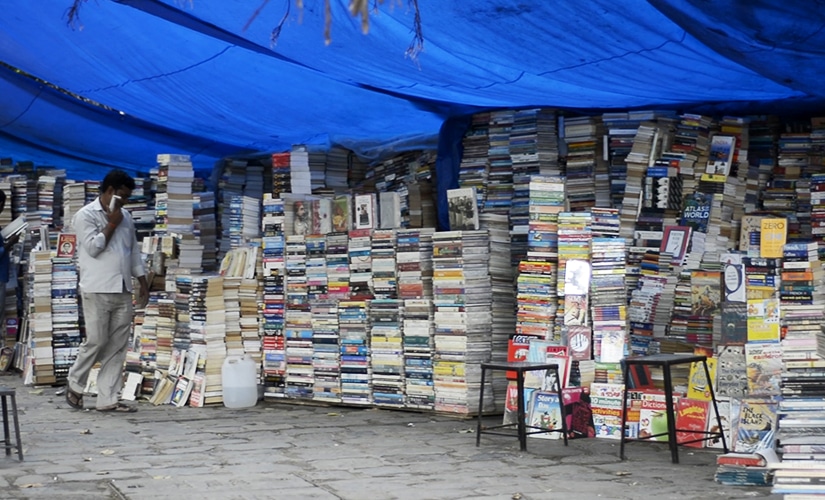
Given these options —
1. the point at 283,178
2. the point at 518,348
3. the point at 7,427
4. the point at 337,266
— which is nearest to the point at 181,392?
the point at 337,266

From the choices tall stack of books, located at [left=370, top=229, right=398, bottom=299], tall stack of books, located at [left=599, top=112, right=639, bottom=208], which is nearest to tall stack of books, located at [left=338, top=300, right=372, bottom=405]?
tall stack of books, located at [left=370, top=229, right=398, bottom=299]

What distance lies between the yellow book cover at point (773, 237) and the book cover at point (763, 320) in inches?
9.4

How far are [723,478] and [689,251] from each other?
291 cm

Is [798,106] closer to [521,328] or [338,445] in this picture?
[521,328]

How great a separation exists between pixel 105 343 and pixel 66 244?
6.86ft

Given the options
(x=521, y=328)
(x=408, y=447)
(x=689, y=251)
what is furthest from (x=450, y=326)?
(x=689, y=251)

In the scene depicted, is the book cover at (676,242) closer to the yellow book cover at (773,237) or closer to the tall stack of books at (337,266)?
the yellow book cover at (773,237)

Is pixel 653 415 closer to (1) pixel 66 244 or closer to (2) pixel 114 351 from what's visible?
(2) pixel 114 351

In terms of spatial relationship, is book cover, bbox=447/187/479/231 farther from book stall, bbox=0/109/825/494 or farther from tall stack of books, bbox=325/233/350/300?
tall stack of books, bbox=325/233/350/300

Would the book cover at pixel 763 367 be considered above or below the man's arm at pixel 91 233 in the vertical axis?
below

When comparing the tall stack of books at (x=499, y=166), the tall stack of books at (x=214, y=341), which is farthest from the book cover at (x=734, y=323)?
the tall stack of books at (x=214, y=341)

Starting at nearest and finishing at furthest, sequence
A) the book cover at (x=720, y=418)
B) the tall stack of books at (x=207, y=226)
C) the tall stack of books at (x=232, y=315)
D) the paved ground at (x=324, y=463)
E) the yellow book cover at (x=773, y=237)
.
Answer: the paved ground at (x=324, y=463), the yellow book cover at (x=773, y=237), the book cover at (x=720, y=418), the tall stack of books at (x=232, y=315), the tall stack of books at (x=207, y=226)

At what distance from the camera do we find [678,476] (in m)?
5.34

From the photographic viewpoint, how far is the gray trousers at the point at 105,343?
25.2 ft
